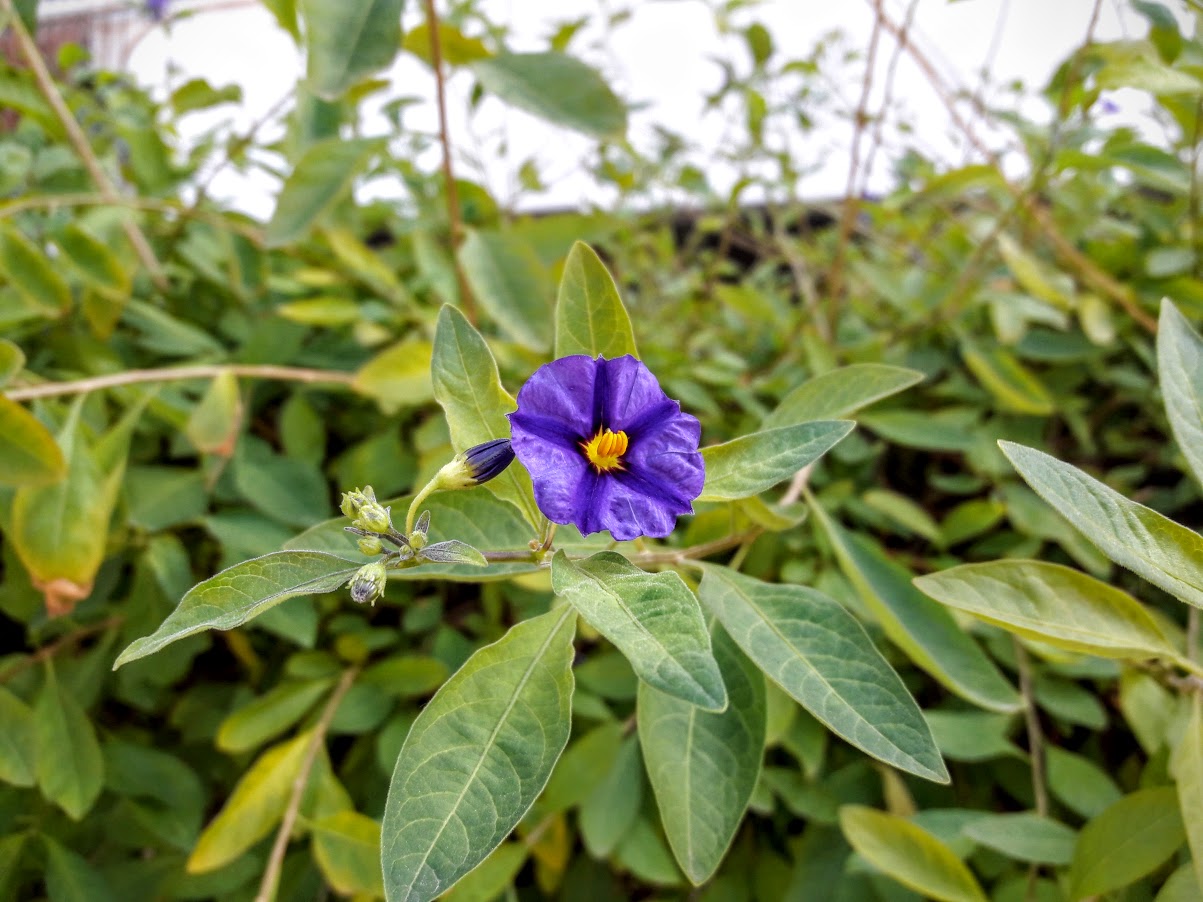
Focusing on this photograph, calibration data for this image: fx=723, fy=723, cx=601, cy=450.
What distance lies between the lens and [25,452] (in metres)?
0.77

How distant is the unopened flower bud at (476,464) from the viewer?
0.53m

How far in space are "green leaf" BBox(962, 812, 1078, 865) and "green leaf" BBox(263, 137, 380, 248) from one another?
1.08 m

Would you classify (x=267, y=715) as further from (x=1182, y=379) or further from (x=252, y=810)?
(x=1182, y=379)

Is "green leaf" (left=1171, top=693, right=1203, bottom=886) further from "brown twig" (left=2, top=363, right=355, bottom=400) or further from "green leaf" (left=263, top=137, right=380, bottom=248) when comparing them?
"green leaf" (left=263, top=137, right=380, bottom=248)

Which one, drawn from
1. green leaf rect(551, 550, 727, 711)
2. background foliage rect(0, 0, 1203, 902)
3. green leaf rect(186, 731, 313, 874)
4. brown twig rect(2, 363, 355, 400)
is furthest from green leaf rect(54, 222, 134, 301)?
green leaf rect(551, 550, 727, 711)

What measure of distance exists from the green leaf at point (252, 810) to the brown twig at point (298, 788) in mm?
11

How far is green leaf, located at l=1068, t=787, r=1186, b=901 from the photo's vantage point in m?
0.64

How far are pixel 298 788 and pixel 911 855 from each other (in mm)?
685

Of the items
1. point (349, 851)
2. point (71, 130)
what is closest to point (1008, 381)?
point (349, 851)

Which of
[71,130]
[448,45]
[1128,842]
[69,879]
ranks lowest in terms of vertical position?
[69,879]

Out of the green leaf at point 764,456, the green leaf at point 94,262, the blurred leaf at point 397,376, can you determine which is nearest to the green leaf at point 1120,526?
the green leaf at point 764,456

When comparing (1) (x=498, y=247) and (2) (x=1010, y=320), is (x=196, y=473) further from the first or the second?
(2) (x=1010, y=320)

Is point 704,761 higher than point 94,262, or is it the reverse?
point 94,262

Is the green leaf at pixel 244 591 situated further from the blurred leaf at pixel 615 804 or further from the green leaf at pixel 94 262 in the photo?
the green leaf at pixel 94 262
